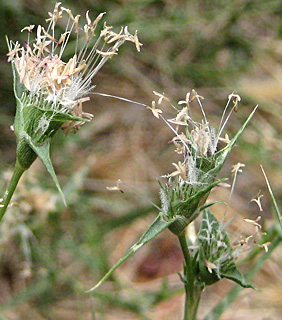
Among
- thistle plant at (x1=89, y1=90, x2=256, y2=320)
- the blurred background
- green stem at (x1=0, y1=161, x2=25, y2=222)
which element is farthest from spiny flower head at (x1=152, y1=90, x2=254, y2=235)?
the blurred background

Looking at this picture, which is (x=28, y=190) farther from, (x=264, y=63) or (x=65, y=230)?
(x=264, y=63)

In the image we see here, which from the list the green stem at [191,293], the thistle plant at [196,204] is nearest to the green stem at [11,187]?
the thistle plant at [196,204]

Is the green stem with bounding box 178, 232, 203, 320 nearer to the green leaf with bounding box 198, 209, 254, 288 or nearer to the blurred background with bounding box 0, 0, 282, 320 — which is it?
the green leaf with bounding box 198, 209, 254, 288

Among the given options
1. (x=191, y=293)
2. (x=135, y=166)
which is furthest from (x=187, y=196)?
(x=135, y=166)

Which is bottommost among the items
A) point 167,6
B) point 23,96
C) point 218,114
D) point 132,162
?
point 132,162

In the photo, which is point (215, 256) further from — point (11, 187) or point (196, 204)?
point (11, 187)

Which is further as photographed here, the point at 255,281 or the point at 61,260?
the point at 255,281

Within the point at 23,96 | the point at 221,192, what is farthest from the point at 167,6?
the point at 23,96

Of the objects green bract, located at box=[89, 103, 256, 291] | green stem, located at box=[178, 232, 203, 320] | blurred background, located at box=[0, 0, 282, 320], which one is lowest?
blurred background, located at box=[0, 0, 282, 320]
